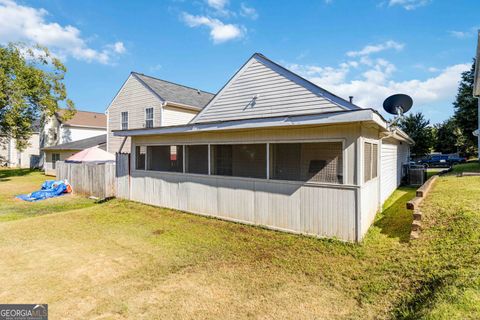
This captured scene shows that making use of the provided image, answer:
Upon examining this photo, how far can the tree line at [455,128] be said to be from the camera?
22.8 m

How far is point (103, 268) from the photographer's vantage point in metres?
4.39

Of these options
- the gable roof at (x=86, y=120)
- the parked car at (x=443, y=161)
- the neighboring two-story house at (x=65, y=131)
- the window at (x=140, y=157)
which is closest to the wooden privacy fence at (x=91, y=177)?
the window at (x=140, y=157)

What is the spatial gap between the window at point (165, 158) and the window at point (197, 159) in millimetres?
344

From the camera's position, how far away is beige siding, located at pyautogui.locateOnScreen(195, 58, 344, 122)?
8664 millimetres

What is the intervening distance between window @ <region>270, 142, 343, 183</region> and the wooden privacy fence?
7.76 m

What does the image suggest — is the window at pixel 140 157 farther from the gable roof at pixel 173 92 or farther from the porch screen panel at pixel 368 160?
the porch screen panel at pixel 368 160

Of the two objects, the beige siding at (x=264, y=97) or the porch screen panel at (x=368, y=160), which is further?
the beige siding at (x=264, y=97)

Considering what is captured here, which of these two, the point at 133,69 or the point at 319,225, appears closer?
the point at 319,225

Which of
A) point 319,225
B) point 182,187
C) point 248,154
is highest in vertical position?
point 248,154

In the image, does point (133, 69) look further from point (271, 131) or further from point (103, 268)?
point (103, 268)

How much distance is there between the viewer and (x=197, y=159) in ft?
27.1

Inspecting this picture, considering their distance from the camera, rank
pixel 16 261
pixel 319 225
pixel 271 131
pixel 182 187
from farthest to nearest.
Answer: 1. pixel 182 187
2. pixel 271 131
3. pixel 319 225
4. pixel 16 261

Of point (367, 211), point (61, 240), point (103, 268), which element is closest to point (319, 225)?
point (367, 211)

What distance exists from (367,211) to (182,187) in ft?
18.2
